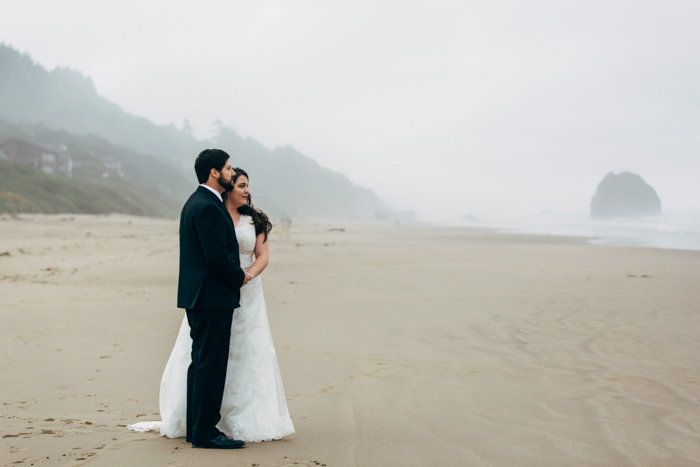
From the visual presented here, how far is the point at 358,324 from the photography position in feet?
25.7

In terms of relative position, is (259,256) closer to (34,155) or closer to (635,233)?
(635,233)

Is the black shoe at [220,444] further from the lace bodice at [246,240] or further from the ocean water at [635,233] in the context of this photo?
the ocean water at [635,233]

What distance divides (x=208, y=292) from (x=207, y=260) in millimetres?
211

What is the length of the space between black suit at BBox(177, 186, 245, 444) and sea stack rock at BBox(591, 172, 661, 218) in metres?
125

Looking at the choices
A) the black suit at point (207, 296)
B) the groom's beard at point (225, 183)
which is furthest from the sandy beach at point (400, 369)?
the groom's beard at point (225, 183)

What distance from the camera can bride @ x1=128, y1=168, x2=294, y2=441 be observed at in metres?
3.42

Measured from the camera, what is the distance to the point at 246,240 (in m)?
3.56

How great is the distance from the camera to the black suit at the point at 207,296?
3168 mm

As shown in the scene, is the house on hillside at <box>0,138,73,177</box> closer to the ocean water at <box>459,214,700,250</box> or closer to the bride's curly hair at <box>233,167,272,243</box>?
the ocean water at <box>459,214,700,250</box>

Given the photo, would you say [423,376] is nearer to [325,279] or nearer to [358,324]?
[358,324]

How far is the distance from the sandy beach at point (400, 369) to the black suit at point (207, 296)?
0.95ft

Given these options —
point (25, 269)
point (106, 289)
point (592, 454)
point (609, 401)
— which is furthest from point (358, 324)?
point (25, 269)

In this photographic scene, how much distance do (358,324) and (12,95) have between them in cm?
17591

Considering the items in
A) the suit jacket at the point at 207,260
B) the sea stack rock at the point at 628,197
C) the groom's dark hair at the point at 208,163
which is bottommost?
the suit jacket at the point at 207,260
